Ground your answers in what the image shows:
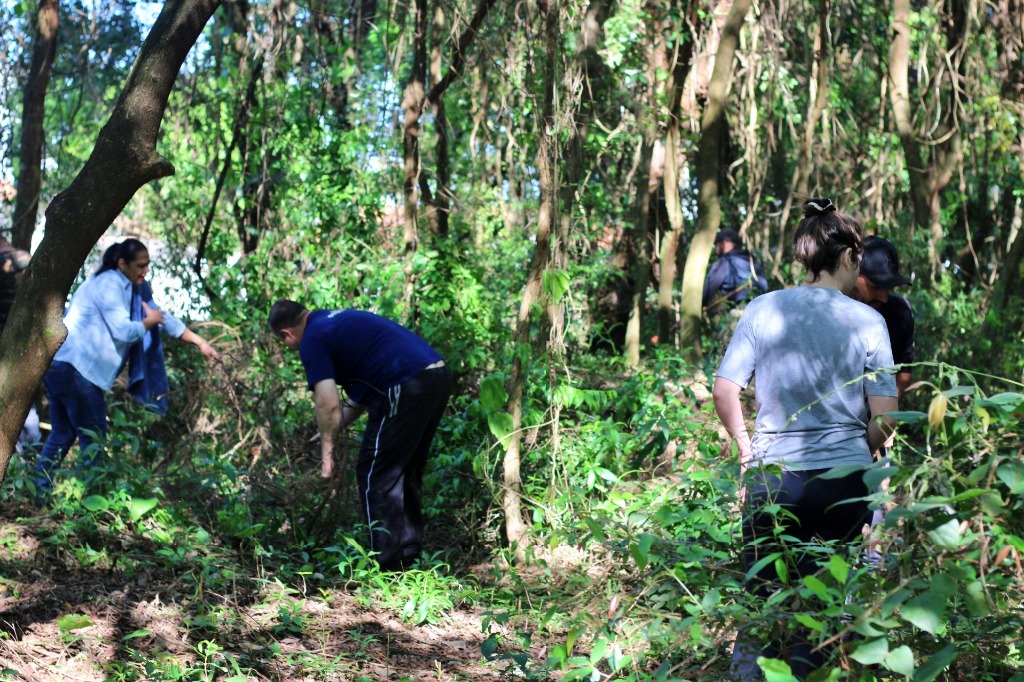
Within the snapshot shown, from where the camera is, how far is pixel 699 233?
795 cm

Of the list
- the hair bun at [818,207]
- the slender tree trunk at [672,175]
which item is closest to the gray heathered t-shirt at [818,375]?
the hair bun at [818,207]

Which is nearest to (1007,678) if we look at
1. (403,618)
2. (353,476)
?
(403,618)

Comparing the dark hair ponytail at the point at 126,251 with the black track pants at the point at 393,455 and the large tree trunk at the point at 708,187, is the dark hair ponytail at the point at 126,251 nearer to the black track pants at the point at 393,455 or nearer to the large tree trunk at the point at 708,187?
the black track pants at the point at 393,455

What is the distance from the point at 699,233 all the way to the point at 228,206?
184 inches

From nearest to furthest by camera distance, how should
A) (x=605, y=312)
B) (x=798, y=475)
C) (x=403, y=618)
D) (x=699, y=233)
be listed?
(x=798, y=475) → (x=403, y=618) → (x=699, y=233) → (x=605, y=312)

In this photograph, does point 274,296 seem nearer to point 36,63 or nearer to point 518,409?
point 518,409

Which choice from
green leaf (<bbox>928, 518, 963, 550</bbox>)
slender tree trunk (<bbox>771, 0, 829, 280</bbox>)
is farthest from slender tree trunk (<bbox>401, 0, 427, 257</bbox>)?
green leaf (<bbox>928, 518, 963, 550</bbox>)

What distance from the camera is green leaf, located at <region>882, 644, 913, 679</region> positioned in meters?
2.44

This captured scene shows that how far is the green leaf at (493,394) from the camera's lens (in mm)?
5758

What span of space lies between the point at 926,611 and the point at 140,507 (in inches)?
166

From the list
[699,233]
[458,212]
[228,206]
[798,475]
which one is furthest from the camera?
[228,206]

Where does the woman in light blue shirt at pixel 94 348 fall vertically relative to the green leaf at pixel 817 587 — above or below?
above

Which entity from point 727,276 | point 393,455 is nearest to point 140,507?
point 393,455

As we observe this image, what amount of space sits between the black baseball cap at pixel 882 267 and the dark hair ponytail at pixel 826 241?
4.17ft
